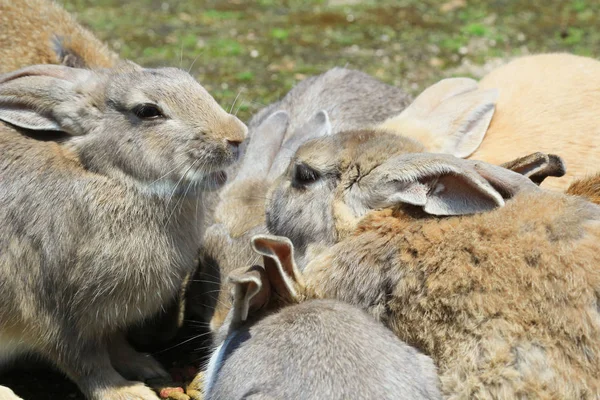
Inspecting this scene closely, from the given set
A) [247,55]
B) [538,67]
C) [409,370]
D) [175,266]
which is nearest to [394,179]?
[409,370]

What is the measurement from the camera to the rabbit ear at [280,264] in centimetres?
427

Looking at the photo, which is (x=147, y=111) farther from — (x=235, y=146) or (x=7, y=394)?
(x=7, y=394)

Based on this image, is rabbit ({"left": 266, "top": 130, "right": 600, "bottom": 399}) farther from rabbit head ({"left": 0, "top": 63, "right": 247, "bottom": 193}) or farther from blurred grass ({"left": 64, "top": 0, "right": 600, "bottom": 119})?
blurred grass ({"left": 64, "top": 0, "right": 600, "bottom": 119})

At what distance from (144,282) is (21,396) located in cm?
102

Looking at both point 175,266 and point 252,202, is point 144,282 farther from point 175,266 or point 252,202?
point 252,202

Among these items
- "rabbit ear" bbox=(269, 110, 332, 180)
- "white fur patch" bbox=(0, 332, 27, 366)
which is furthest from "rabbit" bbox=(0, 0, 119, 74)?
"white fur patch" bbox=(0, 332, 27, 366)

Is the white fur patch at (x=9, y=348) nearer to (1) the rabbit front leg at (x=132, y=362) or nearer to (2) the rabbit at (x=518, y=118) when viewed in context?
(1) the rabbit front leg at (x=132, y=362)

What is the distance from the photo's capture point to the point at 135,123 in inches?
198

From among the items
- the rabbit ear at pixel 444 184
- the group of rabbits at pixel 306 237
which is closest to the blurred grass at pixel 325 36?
the group of rabbits at pixel 306 237

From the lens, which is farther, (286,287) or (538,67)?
(538,67)

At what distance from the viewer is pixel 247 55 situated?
9312mm

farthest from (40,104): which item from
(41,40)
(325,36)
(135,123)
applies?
(325,36)

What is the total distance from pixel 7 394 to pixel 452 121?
3.15 m

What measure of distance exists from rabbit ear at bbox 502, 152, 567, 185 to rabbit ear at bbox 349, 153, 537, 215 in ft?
0.66
